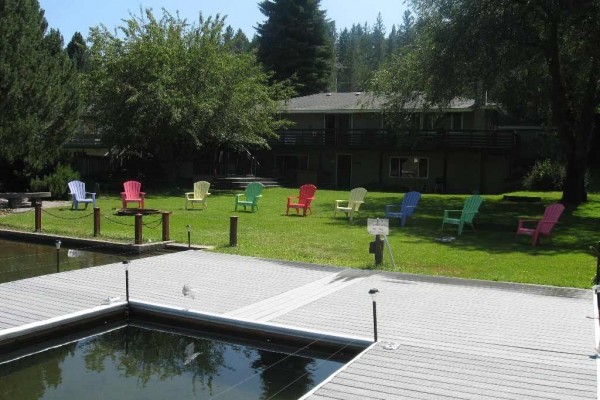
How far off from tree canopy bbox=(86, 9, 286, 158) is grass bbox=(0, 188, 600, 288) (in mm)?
5449

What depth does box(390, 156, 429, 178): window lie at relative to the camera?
113ft

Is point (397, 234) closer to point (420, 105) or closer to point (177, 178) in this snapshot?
point (420, 105)

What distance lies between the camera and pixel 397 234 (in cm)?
1584

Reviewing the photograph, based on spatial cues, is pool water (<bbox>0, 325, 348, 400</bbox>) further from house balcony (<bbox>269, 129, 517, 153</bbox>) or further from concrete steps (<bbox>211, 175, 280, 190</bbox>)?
concrete steps (<bbox>211, 175, 280, 190</bbox>)

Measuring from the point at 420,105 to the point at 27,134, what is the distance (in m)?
16.5

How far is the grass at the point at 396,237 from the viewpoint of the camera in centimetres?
1157

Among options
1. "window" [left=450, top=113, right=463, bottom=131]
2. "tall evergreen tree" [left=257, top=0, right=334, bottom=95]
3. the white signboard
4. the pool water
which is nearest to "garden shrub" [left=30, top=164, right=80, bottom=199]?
the white signboard

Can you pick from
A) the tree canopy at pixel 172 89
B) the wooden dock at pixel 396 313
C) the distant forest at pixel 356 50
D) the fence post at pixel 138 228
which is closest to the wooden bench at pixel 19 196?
the tree canopy at pixel 172 89

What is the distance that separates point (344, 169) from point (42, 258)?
25.1 metres

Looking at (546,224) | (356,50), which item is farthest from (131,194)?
(356,50)

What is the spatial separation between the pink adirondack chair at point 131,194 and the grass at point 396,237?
581 mm

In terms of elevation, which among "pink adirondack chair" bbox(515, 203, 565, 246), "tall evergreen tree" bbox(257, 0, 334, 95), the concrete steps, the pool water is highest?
"tall evergreen tree" bbox(257, 0, 334, 95)

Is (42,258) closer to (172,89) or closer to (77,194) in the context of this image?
(77,194)

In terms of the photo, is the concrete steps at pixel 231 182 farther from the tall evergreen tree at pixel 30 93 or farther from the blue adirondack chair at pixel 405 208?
the blue adirondack chair at pixel 405 208
